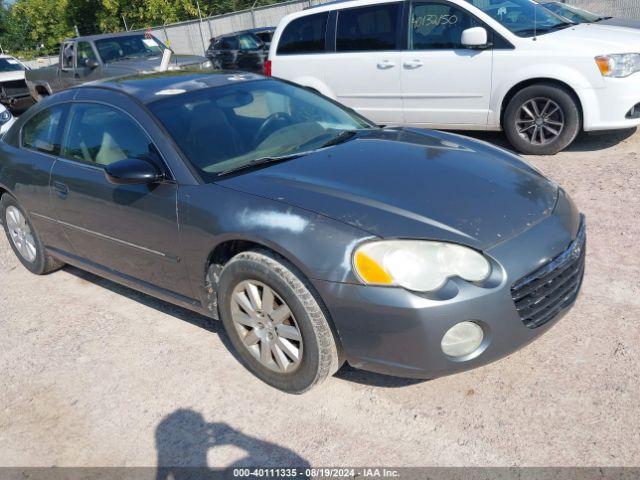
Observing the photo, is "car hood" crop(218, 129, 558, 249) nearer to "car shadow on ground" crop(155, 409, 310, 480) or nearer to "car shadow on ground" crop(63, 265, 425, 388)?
"car shadow on ground" crop(63, 265, 425, 388)

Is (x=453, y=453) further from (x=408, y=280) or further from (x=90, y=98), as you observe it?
(x=90, y=98)

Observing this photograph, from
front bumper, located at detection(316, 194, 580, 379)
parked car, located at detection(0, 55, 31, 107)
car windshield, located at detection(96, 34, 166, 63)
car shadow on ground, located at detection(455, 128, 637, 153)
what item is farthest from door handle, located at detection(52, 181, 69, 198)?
parked car, located at detection(0, 55, 31, 107)

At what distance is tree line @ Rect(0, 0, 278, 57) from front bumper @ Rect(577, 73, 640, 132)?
31.3m

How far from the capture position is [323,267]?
8.29 ft

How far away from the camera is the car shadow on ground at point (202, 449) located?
2535 millimetres

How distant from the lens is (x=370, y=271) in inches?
96.7

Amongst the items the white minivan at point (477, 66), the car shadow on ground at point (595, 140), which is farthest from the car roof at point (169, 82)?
the car shadow on ground at point (595, 140)

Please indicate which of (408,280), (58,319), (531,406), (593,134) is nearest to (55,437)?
(58,319)

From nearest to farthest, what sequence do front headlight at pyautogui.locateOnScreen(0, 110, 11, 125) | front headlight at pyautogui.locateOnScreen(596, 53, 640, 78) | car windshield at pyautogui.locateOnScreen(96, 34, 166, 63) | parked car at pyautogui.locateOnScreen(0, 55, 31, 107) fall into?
front headlight at pyautogui.locateOnScreen(596, 53, 640, 78) → front headlight at pyautogui.locateOnScreen(0, 110, 11, 125) → car windshield at pyautogui.locateOnScreen(96, 34, 166, 63) → parked car at pyautogui.locateOnScreen(0, 55, 31, 107)

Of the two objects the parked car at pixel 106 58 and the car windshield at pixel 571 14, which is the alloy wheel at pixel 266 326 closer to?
the car windshield at pixel 571 14

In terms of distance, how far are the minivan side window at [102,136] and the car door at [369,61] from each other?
3887mm

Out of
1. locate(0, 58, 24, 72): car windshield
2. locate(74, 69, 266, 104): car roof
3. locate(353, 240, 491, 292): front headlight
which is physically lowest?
locate(0, 58, 24, 72): car windshield

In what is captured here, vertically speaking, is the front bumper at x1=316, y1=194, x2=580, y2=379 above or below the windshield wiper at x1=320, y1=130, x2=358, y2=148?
below

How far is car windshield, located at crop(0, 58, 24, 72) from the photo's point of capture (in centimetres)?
1458
